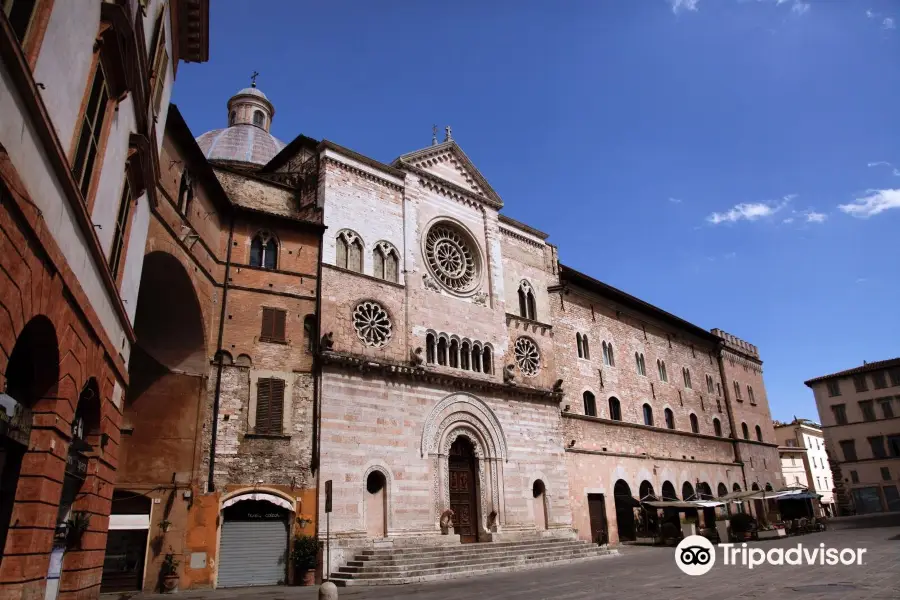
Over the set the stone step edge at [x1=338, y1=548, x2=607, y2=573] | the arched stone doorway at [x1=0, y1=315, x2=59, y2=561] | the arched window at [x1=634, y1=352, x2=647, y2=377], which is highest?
the arched window at [x1=634, y1=352, x2=647, y2=377]

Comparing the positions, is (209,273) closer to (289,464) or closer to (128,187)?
(289,464)

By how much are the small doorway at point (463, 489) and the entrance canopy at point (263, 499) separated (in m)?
6.67

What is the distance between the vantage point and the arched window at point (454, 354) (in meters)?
23.3

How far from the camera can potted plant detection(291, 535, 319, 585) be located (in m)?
16.5

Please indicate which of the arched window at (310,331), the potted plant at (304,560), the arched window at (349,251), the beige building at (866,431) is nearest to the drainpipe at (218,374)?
the arched window at (310,331)

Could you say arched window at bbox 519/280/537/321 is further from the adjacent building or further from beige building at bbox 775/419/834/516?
beige building at bbox 775/419/834/516

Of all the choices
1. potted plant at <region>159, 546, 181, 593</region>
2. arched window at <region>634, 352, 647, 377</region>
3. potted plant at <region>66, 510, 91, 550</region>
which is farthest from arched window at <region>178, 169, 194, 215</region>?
arched window at <region>634, 352, 647, 377</region>

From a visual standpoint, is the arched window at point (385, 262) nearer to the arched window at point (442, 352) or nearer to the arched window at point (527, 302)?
the arched window at point (442, 352)

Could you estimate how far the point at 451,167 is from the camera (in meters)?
26.7

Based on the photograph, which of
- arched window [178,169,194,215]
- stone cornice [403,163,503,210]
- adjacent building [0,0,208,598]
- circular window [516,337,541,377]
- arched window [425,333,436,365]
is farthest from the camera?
circular window [516,337,541,377]

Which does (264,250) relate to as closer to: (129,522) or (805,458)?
(129,522)

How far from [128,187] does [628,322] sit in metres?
28.2

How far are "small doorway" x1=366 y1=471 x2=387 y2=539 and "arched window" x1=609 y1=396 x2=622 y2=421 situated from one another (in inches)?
595

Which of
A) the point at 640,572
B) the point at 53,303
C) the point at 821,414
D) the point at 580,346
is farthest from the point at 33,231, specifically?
the point at 821,414
